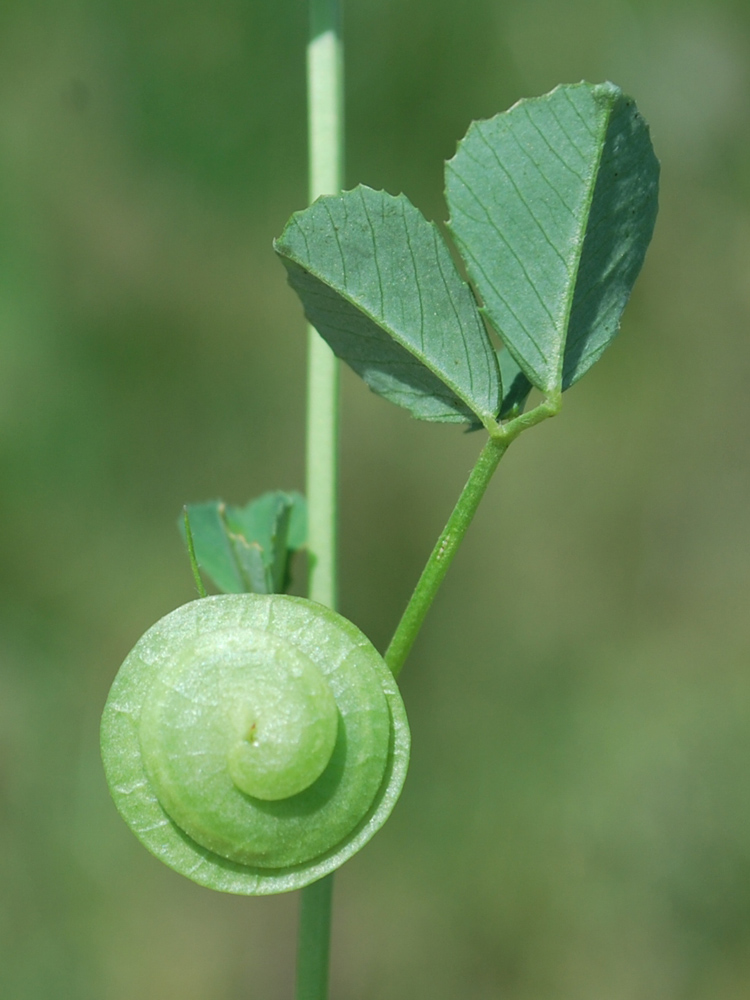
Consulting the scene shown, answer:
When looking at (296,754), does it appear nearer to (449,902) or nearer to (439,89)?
(449,902)

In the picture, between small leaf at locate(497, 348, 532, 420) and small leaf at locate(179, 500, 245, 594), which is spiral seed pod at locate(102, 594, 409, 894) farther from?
small leaf at locate(179, 500, 245, 594)

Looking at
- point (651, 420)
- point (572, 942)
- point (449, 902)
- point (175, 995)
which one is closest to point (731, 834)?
point (572, 942)

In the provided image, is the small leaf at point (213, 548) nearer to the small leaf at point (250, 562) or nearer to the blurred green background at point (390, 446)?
the small leaf at point (250, 562)

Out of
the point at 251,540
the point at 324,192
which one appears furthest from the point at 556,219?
the point at 251,540

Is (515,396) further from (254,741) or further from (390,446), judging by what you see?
(390,446)

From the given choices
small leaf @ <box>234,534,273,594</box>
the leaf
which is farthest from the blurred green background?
small leaf @ <box>234,534,273,594</box>
